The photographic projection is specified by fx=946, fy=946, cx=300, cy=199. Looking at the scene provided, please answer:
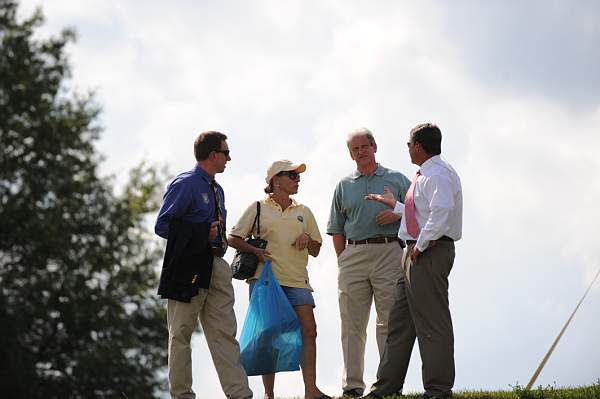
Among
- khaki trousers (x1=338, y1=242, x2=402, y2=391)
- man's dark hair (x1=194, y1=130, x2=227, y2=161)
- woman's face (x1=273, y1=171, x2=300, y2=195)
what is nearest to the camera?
man's dark hair (x1=194, y1=130, x2=227, y2=161)

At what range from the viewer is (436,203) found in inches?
299

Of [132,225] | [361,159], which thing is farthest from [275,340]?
[132,225]

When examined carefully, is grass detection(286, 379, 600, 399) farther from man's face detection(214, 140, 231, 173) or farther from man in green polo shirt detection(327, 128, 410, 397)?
man's face detection(214, 140, 231, 173)

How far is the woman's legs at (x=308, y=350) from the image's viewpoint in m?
8.70

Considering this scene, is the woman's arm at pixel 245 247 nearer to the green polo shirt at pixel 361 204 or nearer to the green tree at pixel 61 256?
the green polo shirt at pixel 361 204

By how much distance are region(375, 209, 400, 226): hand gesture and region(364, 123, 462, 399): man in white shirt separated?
99cm

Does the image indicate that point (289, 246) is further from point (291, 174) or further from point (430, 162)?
point (430, 162)

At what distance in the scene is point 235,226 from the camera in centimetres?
874

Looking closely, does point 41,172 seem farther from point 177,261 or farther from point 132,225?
point 177,261

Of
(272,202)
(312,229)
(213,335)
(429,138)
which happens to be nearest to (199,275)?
(213,335)

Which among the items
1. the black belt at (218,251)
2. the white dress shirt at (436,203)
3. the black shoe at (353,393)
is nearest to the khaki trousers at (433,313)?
the white dress shirt at (436,203)

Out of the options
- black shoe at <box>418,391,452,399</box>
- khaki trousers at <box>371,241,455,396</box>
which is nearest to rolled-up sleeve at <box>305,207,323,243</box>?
khaki trousers at <box>371,241,455,396</box>

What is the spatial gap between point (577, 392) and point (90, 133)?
72.0ft

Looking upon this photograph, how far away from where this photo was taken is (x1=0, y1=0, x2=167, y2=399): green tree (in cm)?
2494
